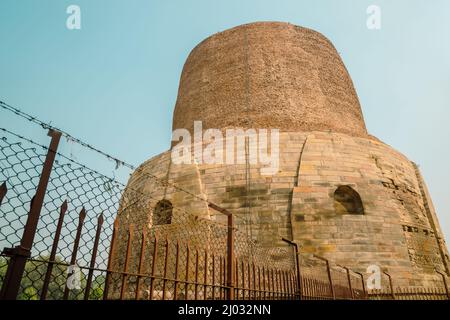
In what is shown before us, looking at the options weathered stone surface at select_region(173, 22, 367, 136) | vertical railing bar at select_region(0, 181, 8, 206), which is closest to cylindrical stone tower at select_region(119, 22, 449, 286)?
weathered stone surface at select_region(173, 22, 367, 136)

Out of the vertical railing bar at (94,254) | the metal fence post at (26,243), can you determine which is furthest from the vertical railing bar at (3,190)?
the vertical railing bar at (94,254)

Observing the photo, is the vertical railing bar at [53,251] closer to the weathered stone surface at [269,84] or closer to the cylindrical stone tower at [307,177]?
the cylindrical stone tower at [307,177]

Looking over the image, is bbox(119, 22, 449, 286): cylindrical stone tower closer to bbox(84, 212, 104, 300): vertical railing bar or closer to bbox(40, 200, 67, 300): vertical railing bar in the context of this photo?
bbox(84, 212, 104, 300): vertical railing bar

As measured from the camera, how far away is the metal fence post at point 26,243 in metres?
1.46

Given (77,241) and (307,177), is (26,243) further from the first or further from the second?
(307,177)

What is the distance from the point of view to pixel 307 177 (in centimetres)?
827

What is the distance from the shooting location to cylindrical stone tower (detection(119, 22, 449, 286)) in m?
7.73

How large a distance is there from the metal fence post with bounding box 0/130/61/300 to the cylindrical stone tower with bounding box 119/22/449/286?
13.7ft

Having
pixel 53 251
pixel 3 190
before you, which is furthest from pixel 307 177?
pixel 3 190

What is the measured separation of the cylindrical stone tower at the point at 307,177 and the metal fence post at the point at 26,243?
4.18 metres

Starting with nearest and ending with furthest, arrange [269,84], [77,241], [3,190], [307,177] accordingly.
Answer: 1. [3,190]
2. [77,241]
3. [307,177]
4. [269,84]

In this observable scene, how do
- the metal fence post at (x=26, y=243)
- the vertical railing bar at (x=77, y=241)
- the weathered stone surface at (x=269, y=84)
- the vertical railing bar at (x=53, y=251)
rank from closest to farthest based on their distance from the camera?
the metal fence post at (x=26, y=243) < the vertical railing bar at (x=53, y=251) < the vertical railing bar at (x=77, y=241) < the weathered stone surface at (x=269, y=84)

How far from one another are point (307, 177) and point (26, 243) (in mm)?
7378
